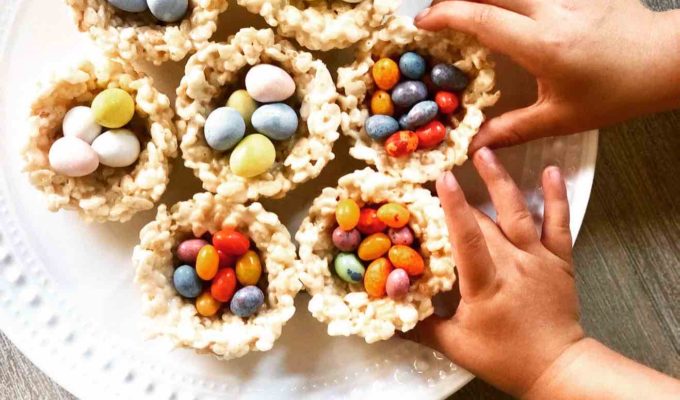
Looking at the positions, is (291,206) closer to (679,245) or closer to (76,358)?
(76,358)

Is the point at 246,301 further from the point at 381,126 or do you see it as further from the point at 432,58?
the point at 432,58

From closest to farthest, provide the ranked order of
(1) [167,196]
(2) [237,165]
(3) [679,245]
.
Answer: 1. (2) [237,165]
2. (1) [167,196]
3. (3) [679,245]

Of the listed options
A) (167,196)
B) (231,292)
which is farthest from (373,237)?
(167,196)

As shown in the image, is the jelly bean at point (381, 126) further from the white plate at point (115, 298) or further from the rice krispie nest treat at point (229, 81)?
the white plate at point (115, 298)

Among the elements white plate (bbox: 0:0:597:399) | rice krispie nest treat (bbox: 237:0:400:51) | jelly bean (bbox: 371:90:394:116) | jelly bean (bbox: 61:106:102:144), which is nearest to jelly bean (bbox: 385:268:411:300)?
white plate (bbox: 0:0:597:399)

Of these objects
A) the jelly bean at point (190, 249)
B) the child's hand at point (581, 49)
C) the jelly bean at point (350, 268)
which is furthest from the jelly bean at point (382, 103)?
the jelly bean at point (190, 249)

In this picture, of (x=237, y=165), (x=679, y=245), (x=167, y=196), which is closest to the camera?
(x=237, y=165)

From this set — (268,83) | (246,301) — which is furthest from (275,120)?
(246,301)
